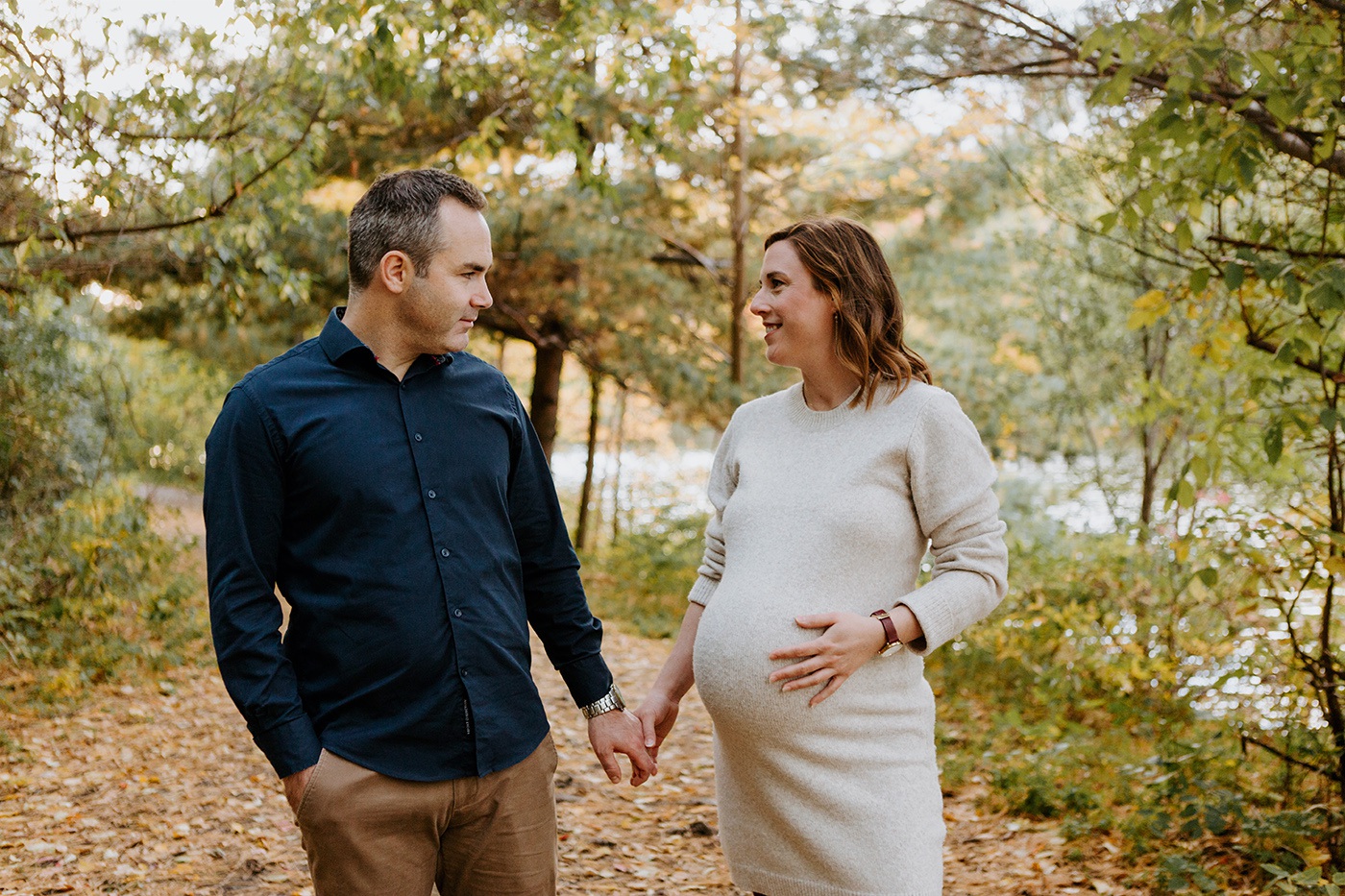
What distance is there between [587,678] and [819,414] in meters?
0.84

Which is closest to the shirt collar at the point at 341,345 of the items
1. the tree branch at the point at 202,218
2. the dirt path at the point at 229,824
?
the dirt path at the point at 229,824

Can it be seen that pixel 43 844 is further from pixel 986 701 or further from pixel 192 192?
pixel 986 701

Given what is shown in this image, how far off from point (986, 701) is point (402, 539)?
579 centimetres

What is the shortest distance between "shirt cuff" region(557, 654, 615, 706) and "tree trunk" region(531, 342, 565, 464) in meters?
10.1

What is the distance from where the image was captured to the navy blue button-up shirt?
6.76ft

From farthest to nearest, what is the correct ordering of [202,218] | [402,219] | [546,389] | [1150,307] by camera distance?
1. [546,389]
2. [202,218]
3. [1150,307]
4. [402,219]

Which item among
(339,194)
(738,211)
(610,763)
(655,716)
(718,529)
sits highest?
(738,211)

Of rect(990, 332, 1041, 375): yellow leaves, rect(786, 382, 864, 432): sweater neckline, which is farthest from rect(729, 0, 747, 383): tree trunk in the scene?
rect(786, 382, 864, 432): sweater neckline

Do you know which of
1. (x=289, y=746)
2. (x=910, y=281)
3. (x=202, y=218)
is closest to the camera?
(x=289, y=746)

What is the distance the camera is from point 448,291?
224 cm

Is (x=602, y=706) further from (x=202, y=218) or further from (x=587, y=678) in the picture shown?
(x=202, y=218)

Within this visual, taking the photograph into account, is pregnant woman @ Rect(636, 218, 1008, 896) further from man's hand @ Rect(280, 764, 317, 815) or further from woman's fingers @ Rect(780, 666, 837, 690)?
man's hand @ Rect(280, 764, 317, 815)

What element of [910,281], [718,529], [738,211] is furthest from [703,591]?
[910,281]

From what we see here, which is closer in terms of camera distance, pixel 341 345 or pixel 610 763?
pixel 341 345
